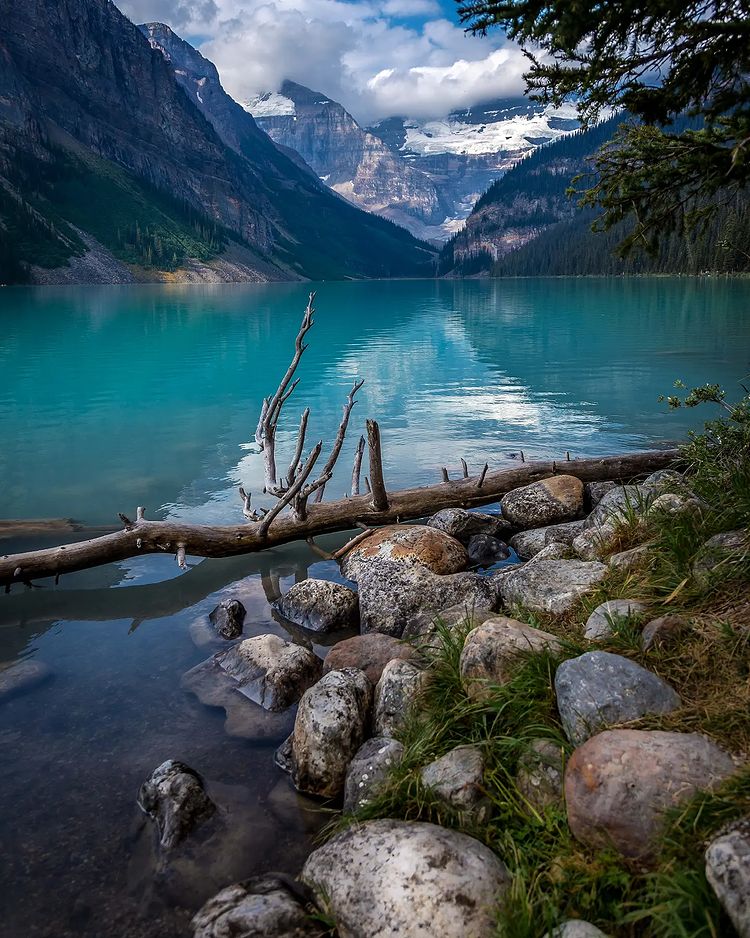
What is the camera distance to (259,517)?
11102 millimetres

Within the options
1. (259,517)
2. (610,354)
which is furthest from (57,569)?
(610,354)

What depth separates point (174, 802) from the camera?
5371 mm

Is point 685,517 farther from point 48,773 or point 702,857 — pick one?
point 48,773

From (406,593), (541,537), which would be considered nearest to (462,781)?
(406,593)

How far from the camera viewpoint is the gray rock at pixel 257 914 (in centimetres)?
397

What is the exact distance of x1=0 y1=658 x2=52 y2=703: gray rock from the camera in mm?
7484

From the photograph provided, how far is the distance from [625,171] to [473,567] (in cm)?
580

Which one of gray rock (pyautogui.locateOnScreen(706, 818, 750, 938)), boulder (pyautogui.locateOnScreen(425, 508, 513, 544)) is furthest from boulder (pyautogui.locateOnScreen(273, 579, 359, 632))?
gray rock (pyautogui.locateOnScreen(706, 818, 750, 938))

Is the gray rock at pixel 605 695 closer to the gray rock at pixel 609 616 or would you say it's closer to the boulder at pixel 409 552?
the gray rock at pixel 609 616

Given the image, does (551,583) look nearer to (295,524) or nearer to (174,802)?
(174,802)

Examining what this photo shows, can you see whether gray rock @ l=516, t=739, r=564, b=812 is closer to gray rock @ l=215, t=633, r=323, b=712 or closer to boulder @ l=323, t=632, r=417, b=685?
boulder @ l=323, t=632, r=417, b=685

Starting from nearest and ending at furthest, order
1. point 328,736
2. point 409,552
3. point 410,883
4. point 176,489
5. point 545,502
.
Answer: point 410,883 < point 328,736 < point 409,552 < point 545,502 < point 176,489

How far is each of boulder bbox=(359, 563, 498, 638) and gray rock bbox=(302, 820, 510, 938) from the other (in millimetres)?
3889

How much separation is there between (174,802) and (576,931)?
3.40 meters
